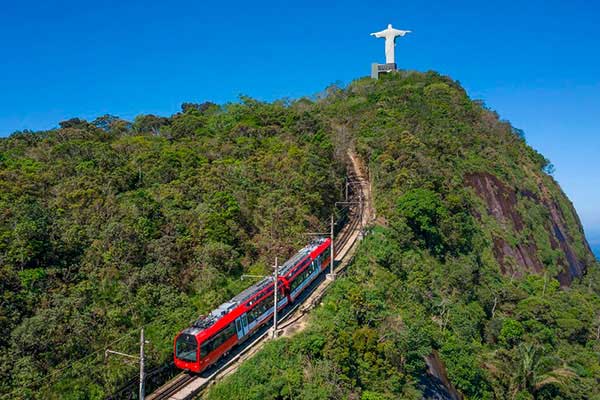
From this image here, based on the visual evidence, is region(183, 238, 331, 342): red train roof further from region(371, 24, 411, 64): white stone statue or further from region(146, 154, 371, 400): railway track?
region(371, 24, 411, 64): white stone statue

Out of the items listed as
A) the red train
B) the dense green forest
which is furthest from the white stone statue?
the red train

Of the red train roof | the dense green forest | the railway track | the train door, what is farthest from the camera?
the train door

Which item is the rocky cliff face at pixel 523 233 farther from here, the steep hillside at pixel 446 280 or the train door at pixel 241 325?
the train door at pixel 241 325

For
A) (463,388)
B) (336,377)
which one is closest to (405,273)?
(463,388)

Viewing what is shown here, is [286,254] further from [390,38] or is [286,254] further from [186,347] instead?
[390,38]

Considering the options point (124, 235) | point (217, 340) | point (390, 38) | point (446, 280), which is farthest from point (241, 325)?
point (390, 38)

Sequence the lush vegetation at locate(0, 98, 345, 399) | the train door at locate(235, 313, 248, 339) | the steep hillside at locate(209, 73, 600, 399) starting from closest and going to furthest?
the lush vegetation at locate(0, 98, 345, 399)
the steep hillside at locate(209, 73, 600, 399)
the train door at locate(235, 313, 248, 339)

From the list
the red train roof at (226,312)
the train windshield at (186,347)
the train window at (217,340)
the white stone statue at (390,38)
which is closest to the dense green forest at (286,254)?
the train windshield at (186,347)
